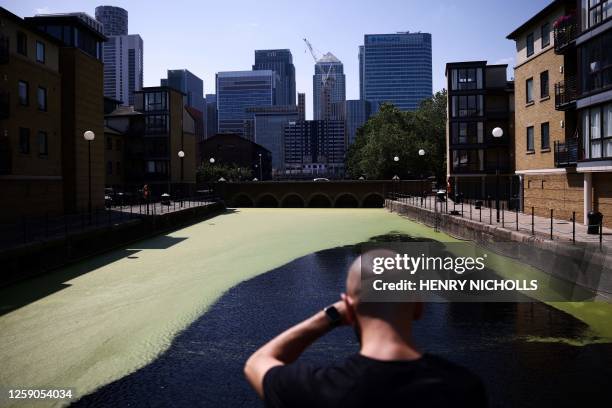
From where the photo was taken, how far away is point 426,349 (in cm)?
970

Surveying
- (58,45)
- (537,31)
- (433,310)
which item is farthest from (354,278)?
(58,45)

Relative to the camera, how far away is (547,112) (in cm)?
2845

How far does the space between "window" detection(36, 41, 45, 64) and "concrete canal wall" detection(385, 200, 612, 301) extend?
25.5m

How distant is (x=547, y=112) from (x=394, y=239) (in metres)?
10.6

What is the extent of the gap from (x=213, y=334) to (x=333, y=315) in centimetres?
918

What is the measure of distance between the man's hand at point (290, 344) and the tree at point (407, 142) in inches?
2695

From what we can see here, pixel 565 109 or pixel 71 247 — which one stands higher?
pixel 565 109

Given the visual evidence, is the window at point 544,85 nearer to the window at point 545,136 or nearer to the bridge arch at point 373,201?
the window at point 545,136

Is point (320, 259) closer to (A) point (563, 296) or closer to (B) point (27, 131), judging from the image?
(A) point (563, 296)

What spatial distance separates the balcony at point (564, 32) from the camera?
81.3ft

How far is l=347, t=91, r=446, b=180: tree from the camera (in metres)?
70.2

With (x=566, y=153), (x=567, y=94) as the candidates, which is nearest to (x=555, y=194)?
(x=566, y=153)

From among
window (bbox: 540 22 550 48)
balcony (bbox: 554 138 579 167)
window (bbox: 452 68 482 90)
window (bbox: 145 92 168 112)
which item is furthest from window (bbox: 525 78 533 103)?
window (bbox: 145 92 168 112)

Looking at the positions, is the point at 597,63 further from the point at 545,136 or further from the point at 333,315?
the point at 333,315
